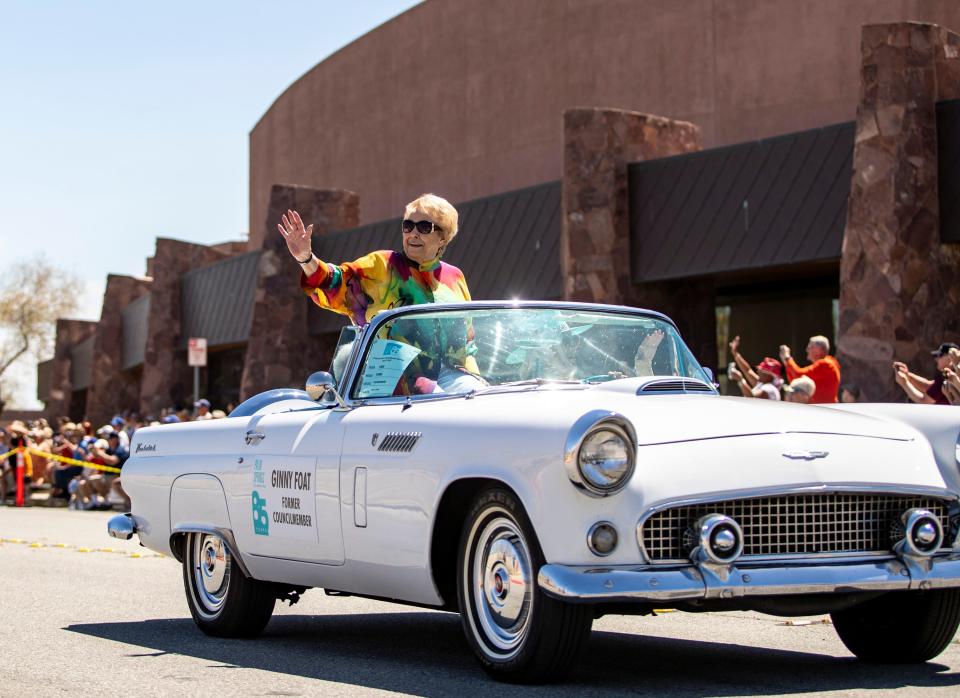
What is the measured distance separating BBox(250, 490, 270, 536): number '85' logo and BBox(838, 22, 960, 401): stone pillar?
1036 cm

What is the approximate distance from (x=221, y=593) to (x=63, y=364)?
171 ft

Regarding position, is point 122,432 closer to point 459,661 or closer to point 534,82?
point 534,82

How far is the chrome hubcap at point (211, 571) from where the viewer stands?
7691 millimetres

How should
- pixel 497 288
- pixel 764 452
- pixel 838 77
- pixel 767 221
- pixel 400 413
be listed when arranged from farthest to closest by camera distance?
pixel 838 77
pixel 497 288
pixel 767 221
pixel 400 413
pixel 764 452

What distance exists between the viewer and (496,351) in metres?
6.67

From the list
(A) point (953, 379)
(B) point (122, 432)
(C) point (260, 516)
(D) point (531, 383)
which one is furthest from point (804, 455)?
(B) point (122, 432)

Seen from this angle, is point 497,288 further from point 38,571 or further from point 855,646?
point 855,646

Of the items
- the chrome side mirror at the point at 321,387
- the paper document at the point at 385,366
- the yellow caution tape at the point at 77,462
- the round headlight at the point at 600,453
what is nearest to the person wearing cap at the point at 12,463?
the yellow caution tape at the point at 77,462

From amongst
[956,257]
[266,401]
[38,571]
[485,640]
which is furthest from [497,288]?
[485,640]

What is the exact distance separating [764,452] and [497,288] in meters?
19.8

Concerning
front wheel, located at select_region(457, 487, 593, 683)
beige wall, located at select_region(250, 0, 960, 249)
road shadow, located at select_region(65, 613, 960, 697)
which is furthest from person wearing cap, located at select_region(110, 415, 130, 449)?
front wheel, located at select_region(457, 487, 593, 683)

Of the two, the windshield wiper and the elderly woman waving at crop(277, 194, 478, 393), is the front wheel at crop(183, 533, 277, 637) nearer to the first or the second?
the elderly woman waving at crop(277, 194, 478, 393)

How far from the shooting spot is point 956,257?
1691 cm

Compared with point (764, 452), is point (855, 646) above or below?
below
